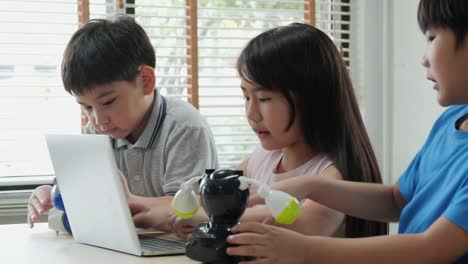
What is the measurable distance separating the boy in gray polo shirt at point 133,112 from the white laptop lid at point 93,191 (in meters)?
0.30

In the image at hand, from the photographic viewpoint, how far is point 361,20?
2617mm

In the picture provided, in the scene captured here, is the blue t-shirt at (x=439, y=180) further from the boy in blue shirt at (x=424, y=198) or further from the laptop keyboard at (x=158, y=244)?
the laptop keyboard at (x=158, y=244)

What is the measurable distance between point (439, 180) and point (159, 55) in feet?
5.06

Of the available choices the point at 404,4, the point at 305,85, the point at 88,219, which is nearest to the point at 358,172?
the point at 305,85

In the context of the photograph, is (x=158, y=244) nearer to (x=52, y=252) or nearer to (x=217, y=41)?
(x=52, y=252)

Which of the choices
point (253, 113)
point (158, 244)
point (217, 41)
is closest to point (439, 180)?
point (253, 113)

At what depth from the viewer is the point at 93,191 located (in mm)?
1098

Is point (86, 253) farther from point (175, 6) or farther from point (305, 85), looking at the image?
point (175, 6)

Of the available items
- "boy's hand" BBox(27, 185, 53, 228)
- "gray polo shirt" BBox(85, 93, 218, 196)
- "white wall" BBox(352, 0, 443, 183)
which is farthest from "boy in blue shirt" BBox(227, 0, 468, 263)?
"white wall" BBox(352, 0, 443, 183)

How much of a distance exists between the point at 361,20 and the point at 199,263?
6.01ft

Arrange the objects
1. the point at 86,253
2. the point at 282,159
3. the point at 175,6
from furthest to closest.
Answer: the point at 175,6
the point at 282,159
the point at 86,253

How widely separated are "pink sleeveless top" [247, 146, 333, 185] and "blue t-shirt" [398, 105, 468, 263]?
0.17 metres

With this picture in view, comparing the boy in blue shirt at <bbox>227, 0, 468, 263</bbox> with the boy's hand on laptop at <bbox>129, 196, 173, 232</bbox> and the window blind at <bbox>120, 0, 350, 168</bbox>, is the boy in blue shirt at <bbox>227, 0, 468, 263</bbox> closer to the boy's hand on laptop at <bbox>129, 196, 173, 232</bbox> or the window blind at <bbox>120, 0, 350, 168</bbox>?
the boy's hand on laptop at <bbox>129, 196, 173, 232</bbox>

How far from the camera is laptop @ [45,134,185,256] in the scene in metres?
1.04
